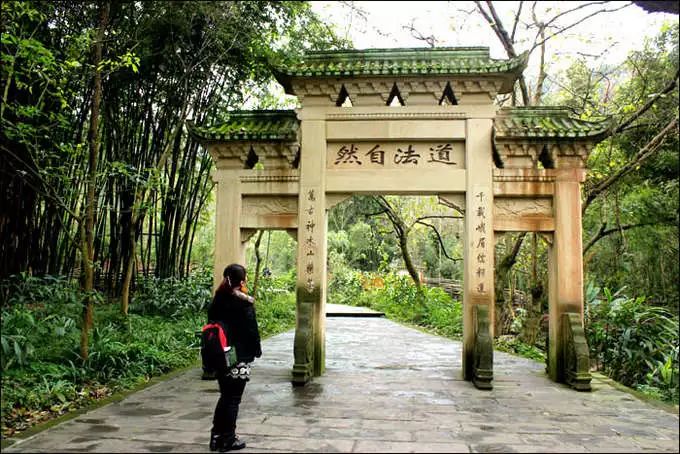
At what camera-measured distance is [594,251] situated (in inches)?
482

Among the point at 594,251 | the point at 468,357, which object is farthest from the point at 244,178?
the point at 594,251

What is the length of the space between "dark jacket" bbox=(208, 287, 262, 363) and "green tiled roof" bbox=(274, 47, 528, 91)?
139 inches

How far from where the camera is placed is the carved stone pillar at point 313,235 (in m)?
6.41

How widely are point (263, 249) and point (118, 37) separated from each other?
17.2 meters

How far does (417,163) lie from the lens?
655 cm

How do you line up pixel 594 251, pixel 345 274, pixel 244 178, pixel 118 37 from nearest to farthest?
pixel 244 178 < pixel 118 37 < pixel 594 251 < pixel 345 274

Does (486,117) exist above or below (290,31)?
below

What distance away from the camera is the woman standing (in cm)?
373

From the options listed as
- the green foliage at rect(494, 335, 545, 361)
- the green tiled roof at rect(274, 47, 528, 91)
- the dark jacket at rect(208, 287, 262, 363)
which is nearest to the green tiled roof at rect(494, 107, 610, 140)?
the green tiled roof at rect(274, 47, 528, 91)

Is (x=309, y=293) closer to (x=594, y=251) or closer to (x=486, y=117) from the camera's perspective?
(x=486, y=117)

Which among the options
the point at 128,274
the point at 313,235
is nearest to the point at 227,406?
the point at 313,235

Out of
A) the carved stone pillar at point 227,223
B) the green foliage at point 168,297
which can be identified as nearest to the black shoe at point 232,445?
the carved stone pillar at point 227,223

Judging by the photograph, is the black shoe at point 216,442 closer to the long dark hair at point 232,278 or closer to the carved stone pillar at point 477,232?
the long dark hair at point 232,278

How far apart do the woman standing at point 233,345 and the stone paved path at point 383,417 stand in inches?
8.5
